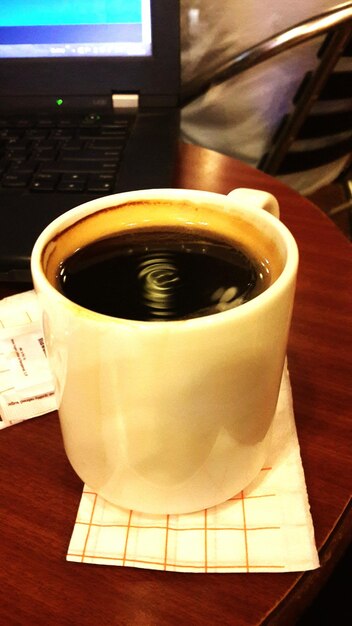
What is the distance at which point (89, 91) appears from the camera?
28.0 inches

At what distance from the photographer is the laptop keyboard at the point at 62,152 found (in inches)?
22.4

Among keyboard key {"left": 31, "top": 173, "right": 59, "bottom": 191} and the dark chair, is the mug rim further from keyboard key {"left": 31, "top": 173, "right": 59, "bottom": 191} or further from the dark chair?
the dark chair

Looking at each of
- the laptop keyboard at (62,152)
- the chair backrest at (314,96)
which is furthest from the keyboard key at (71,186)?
the chair backrest at (314,96)

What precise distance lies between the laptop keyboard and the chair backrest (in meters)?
0.34

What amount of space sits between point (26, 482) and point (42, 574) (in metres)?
0.06

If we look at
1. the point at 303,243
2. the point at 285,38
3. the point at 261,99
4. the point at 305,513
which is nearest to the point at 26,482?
the point at 305,513

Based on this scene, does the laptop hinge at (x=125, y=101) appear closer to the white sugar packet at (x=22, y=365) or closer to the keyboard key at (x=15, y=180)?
the keyboard key at (x=15, y=180)

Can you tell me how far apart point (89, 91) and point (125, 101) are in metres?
0.04

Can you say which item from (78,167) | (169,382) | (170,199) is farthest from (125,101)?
(169,382)

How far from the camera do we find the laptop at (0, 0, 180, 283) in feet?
1.97

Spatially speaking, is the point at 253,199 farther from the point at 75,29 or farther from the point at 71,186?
the point at 75,29

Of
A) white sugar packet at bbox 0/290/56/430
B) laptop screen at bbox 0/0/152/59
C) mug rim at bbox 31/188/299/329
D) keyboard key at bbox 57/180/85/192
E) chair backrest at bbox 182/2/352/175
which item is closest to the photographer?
mug rim at bbox 31/188/299/329

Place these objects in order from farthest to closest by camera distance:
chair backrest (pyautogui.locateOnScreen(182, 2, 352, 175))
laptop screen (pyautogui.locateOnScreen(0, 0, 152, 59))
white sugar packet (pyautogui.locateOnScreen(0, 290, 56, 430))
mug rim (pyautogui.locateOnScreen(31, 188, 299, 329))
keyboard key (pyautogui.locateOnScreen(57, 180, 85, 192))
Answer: chair backrest (pyautogui.locateOnScreen(182, 2, 352, 175)) < laptop screen (pyautogui.locateOnScreen(0, 0, 152, 59)) < keyboard key (pyautogui.locateOnScreen(57, 180, 85, 192)) < white sugar packet (pyautogui.locateOnScreen(0, 290, 56, 430)) < mug rim (pyautogui.locateOnScreen(31, 188, 299, 329))

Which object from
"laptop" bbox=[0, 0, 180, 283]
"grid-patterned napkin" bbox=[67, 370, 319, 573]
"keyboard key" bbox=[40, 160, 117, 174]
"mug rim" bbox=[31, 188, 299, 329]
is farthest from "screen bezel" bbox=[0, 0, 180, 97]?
"grid-patterned napkin" bbox=[67, 370, 319, 573]
